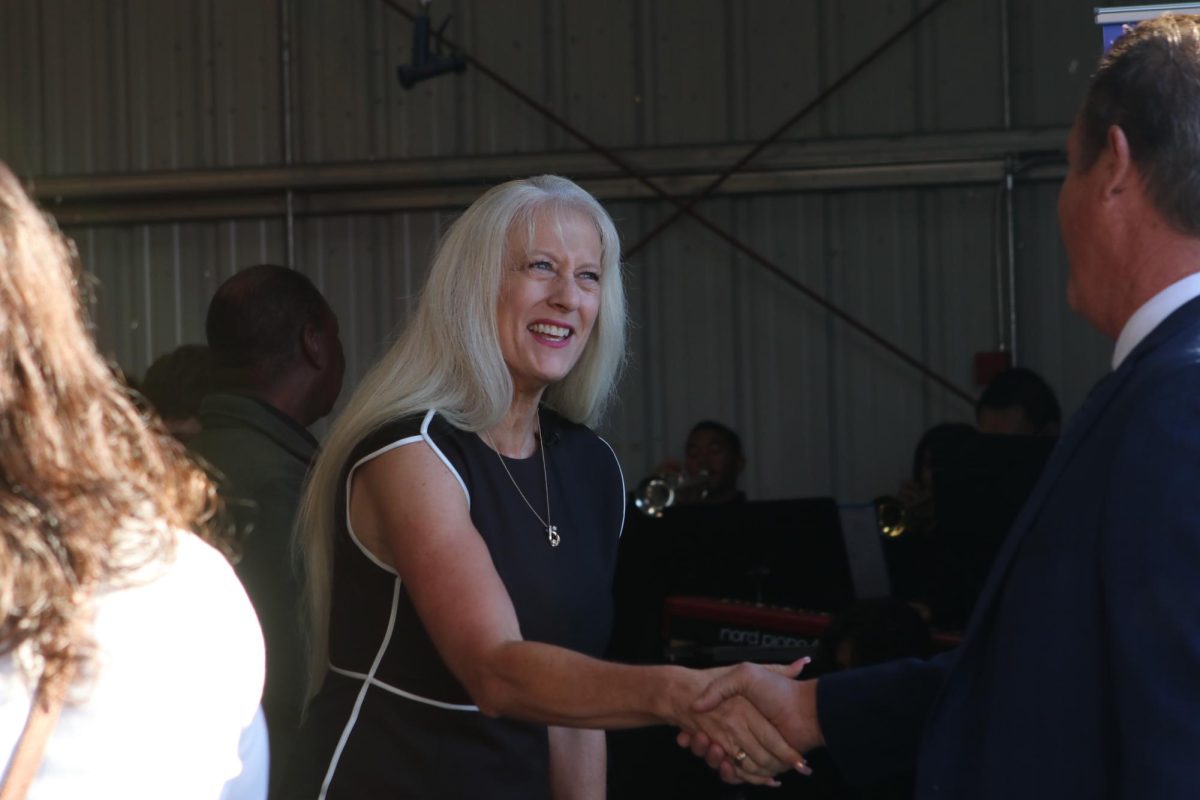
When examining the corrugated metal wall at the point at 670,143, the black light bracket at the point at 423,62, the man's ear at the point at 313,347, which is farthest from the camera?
the corrugated metal wall at the point at 670,143

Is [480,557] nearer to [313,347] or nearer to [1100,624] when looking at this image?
[1100,624]

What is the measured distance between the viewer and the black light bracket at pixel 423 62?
302 inches

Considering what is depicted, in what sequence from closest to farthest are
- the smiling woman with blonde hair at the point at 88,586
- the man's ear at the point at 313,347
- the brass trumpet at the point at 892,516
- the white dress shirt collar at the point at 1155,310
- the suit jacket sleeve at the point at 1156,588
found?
the smiling woman with blonde hair at the point at 88,586 < the suit jacket sleeve at the point at 1156,588 < the white dress shirt collar at the point at 1155,310 < the man's ear at the point at 313,347 < the brass trumpet at the point at 892,516

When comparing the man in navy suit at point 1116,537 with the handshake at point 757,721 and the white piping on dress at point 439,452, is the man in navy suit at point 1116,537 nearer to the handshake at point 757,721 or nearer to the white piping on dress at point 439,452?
the handshake at point 757,721

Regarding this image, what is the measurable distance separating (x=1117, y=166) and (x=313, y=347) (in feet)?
6.99

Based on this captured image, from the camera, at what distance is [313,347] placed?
Answer: 11.7 ft

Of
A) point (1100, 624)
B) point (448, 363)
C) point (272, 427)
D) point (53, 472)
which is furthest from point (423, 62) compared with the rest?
point (53, 472)

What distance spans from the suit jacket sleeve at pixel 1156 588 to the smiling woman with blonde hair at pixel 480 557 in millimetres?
900

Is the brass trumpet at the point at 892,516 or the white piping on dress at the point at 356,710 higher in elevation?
the white piping on dress at the point at 356,710

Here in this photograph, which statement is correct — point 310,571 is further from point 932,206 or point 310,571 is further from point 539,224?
point 932,206

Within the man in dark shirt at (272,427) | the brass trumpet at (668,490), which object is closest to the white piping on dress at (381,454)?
the man in dark shirt at (272,427)

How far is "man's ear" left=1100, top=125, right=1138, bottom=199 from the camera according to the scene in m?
1.87

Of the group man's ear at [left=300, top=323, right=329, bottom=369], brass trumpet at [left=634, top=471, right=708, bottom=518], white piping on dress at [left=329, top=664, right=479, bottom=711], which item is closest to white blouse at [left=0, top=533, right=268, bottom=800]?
white piping on dress at [left=329, top=664, right=479, bottom=711]

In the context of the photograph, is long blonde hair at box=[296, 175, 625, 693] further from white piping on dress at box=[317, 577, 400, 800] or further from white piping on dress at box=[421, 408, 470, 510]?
white piping on dress at box=[317, 577, 400, 800]
